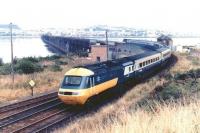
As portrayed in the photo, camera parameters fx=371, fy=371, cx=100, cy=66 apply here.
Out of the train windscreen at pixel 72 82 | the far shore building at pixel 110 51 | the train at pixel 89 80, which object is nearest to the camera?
the train at pixel 89 80

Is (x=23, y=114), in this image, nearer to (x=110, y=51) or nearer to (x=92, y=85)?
(x=92, y=85)

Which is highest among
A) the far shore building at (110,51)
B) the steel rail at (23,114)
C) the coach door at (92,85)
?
the coach door at (92,85)

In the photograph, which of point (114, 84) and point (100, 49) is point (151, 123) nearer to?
point (114, 84)

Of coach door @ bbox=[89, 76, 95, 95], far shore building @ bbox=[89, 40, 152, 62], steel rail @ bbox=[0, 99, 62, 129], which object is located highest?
coach door @ bbox=[89, 76, 95, 95]

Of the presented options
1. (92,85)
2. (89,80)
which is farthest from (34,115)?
(92,85)

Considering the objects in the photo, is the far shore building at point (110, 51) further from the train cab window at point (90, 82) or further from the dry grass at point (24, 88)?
the train cab window at point (90, 82)

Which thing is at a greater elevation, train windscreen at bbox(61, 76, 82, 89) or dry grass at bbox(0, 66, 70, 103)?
train windscreen at bbox(61, 76, 82, 89)

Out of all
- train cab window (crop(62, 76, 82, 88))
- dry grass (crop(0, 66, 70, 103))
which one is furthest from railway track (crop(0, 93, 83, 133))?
dry grass (crop(0, 66, 70, 103))

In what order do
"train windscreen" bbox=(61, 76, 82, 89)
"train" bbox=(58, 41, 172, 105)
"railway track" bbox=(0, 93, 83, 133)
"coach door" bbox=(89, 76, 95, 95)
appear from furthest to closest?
"coach door" bbox=(89, 76, 95, 95) → "train windscreen" bbox=(61, 76, 82, 89) → "train" bbox=(58, 41, 172, 105) → "railway track" bbox=(0, 93, 83, 133)

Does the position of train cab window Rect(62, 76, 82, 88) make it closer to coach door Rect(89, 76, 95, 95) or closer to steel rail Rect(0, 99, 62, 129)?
coach door Rect(89, 76, 95, 95)

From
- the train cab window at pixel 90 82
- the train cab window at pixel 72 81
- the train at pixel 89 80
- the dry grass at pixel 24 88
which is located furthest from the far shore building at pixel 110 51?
the train cab window at pixel 72 81

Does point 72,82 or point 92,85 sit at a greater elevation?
point 72,82

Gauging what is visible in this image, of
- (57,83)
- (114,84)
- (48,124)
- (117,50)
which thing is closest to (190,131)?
(48,124)

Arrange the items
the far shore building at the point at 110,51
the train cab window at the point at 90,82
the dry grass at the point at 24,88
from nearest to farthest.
→ the train cab window at the point at 90,82
the dry grass at the point at 24,88
the far shore building at the point at 110,51
